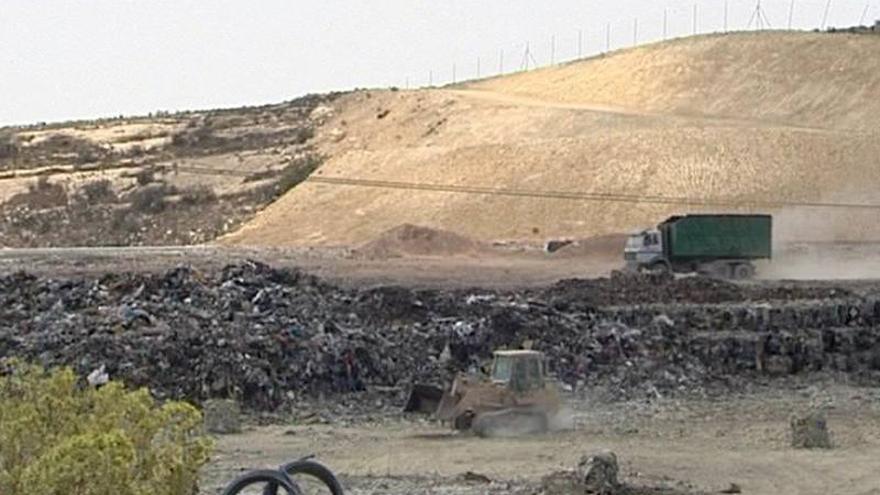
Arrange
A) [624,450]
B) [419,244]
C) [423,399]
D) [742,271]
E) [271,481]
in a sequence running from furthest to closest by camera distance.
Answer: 1. [419,244]
2. [742,271]
3. [423,399]
4. [624,450]
5. [271,481]

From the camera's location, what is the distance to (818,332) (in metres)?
32.1

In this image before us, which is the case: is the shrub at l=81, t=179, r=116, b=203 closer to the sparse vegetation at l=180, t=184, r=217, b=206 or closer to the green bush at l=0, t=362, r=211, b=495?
the sparse vegetation at l=180, t=184, r=217, b=206

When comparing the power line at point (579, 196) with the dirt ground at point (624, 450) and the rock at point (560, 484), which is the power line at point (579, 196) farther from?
the rock at point (560, 484)

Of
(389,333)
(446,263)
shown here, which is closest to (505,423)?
(389,333)

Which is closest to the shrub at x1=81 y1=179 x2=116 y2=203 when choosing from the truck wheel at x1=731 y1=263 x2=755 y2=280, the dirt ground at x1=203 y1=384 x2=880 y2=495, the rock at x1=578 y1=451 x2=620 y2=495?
the truck wheel at x1=731 y1=263 x2=755 y2=280

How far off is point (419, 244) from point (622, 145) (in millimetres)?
19296

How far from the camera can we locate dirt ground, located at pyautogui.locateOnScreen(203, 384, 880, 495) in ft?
61.2

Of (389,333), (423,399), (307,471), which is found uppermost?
(307,471)

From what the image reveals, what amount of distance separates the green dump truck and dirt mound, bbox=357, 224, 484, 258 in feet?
36.0

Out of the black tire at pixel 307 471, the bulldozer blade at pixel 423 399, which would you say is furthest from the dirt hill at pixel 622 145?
the black tire at pixel 307 471

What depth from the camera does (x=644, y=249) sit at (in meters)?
44.7

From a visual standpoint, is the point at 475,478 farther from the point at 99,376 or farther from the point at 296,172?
the point at 296,172

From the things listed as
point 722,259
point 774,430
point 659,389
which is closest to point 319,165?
point 722,259

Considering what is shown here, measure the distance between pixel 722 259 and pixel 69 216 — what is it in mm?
39962
